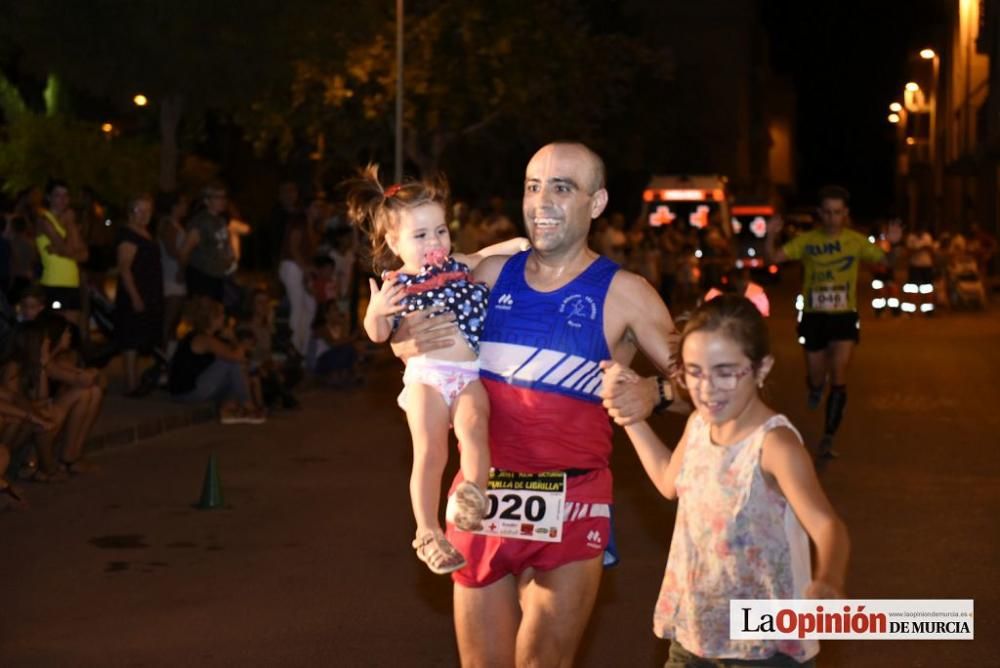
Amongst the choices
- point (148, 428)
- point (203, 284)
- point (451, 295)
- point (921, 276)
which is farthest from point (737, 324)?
point (921, 276)

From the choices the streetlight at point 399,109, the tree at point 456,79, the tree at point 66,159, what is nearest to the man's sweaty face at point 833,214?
the streetlight at point 399,109

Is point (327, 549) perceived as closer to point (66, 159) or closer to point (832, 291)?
point (832, 291)

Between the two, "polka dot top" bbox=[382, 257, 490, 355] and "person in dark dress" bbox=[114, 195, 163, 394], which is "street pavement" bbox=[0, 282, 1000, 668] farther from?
"person in dark dress" bbox=[114, 195, 163, 394]

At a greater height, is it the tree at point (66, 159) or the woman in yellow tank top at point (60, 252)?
the tree at point (66, 159)

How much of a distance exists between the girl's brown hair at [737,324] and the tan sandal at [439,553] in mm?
1058

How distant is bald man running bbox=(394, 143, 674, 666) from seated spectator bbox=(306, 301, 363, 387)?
15075 millimetres

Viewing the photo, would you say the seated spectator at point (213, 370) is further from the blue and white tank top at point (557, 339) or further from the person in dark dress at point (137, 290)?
the blue and white tank top at point (557, 339)

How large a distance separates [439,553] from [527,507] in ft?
1.04

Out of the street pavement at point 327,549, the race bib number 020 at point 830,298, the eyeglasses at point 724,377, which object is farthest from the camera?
the race bib number 020 at point 830,298

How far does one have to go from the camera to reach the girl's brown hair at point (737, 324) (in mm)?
5023

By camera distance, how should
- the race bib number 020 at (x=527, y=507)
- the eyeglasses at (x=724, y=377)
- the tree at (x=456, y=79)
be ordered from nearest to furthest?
the eyeglasses at (x=724, y=377)
the race bib number 020 at (x=527, y=507)
the tree at (x=456, y=79)

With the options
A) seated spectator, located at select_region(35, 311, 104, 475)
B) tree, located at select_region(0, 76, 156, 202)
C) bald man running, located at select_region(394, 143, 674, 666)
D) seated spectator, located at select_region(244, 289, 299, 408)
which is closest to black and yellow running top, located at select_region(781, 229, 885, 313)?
seated spectator, located at select_region(35, 311, 104, 475)

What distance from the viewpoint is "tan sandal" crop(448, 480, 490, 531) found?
5.56m

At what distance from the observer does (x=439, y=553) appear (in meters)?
5.66
